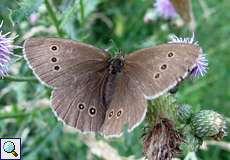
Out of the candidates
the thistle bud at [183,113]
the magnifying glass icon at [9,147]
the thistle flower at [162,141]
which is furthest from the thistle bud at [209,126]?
the magnifying glass icon at [9,147]

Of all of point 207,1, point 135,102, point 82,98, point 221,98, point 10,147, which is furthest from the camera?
point 207,1

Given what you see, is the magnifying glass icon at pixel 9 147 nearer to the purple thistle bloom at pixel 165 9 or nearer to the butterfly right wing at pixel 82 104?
the butterfly right wing at pixel 82 104

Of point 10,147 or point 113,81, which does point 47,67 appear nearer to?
point 113,81

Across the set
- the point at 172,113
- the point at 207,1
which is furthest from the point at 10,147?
the point at 207,1

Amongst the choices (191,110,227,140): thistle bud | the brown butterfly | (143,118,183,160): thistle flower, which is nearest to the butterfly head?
the brown butterfly

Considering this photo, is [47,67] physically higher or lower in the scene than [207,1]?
lower

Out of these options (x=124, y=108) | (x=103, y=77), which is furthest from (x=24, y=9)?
(x=124, y=108)

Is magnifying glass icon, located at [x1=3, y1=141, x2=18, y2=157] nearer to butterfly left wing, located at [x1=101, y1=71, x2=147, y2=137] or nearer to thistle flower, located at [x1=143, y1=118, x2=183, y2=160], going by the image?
butterfly left wing, located at [x1=101, y1=71, x2=147, y2=137]
